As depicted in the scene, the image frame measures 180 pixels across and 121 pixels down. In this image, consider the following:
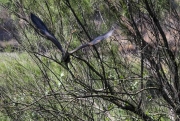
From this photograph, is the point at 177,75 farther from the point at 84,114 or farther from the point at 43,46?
the point at 43,46

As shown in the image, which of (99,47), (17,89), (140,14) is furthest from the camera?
(17,89)

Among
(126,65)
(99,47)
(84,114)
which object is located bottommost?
(84,114)

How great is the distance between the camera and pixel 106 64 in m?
3.60

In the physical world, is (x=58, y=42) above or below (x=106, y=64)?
below

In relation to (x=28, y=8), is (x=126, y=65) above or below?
below

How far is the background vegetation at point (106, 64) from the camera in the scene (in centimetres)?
338

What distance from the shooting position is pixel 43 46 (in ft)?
16.6

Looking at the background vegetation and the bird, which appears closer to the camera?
the bird

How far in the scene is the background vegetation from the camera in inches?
133

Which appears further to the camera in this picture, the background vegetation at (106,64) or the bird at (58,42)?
the background vegetation at (106,64)

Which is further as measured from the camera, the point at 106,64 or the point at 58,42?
the point at 106,64

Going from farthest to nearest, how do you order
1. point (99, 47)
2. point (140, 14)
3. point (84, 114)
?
1. point (99, 47)
2. point (84, 114)
3. point (140, 14)

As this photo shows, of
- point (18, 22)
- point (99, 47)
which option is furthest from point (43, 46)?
point (99, 47)

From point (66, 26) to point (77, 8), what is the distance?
47cm
